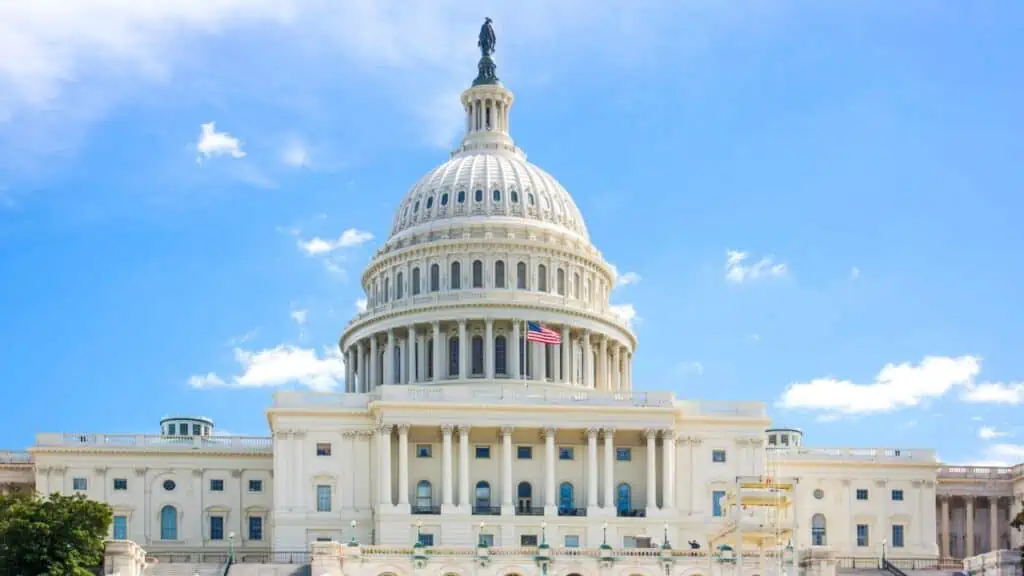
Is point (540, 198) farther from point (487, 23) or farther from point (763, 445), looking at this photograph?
point (763, 445)

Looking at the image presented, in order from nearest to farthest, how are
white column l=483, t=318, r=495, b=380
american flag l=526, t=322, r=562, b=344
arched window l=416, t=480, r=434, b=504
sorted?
arched window l=416, t=480, r=434, b=504 → american flag l=526, t=322, r=562, b=344 → white column l=483, t=318, r=495, b=380

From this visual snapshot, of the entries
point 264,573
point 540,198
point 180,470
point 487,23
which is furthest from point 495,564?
point 487,23

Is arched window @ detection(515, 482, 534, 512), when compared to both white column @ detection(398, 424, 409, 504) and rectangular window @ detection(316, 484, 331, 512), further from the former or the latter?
rectangular window @ detection(316, 484, 331, 512)

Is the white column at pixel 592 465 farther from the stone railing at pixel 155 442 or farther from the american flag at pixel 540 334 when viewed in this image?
the stone railing at pixel 155 442

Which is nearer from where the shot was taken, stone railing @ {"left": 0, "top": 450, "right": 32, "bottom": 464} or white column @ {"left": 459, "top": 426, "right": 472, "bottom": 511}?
white column @ {"left": 459, "top": 426, "right": 472, "bottom": 511}

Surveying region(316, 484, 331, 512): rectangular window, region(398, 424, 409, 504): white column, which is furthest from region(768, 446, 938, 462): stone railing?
region(316, 484, 331, 512): rectangular window

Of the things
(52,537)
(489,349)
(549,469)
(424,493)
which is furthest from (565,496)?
(52,537)

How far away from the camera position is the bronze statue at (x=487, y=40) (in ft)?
552

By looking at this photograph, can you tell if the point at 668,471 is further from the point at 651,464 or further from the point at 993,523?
the point at 993,523

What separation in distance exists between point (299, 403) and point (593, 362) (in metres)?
30.0

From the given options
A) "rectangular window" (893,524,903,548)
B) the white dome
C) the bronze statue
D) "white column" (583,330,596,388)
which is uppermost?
the bronze statue

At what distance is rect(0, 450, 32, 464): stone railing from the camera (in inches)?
5723

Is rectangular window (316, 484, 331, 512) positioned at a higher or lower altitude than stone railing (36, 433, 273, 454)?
lower

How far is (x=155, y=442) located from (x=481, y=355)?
2717 cm
